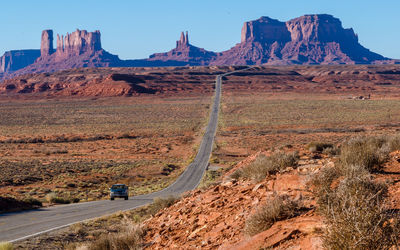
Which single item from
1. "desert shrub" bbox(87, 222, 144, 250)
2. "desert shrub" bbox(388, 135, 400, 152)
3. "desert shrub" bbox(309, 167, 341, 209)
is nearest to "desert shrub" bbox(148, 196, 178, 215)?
"desert shrub" bbox(87, 222, 144, 250)

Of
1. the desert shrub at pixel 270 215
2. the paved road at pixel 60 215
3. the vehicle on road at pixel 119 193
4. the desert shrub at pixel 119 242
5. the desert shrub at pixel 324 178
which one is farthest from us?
the vehicle on road at pixel 119 193

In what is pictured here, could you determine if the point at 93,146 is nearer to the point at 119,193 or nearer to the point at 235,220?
the point at 119,193

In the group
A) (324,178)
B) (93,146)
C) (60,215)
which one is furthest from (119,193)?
(93,146)

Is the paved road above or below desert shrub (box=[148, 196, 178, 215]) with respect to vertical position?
below

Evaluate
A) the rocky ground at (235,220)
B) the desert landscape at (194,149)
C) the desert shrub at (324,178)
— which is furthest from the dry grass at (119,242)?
the desert shrub at (324,178)

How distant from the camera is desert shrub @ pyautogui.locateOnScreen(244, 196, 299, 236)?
764cm

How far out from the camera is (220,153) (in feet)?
154

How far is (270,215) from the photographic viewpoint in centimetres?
775

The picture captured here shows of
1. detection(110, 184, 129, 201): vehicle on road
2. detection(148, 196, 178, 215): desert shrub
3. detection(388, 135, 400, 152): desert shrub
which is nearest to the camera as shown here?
detection(388, 135, 400, 152): desert shrub

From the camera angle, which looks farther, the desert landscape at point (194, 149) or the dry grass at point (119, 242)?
the dry grass at point (119, 242)

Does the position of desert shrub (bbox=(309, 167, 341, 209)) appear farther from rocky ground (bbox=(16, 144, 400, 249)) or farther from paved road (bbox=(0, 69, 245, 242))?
paved road (bbox=(0, 69, 245, 242))

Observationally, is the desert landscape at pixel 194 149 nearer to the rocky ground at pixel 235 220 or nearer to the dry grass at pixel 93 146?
the rocky ground at pixel 235 220

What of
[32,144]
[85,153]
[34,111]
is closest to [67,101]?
[34,111]

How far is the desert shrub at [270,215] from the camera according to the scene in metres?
7.64
